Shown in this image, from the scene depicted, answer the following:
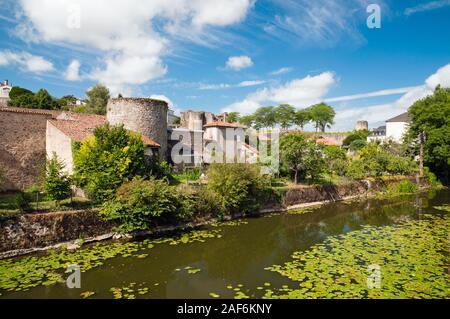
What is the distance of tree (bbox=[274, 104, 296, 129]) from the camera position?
77750mm

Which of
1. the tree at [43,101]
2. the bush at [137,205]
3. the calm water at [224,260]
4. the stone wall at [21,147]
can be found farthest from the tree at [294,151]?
the tree at [43,101]

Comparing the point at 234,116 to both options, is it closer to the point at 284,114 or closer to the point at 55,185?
the point at 284,114

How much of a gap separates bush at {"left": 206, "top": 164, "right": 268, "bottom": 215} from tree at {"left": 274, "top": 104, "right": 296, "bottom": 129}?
190 ft

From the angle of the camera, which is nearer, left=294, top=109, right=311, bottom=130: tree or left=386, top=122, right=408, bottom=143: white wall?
left=386, top=122, right=408, bottom=143: white wall

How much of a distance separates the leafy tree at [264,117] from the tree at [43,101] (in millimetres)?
46761

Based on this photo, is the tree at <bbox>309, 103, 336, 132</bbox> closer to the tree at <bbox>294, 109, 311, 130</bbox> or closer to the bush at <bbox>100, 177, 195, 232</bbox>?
the tree at <bbox>294, 109, 311, 130</bbox>

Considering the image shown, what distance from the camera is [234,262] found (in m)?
13.3

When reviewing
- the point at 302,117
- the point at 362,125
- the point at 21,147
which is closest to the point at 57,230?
the point at 21,147

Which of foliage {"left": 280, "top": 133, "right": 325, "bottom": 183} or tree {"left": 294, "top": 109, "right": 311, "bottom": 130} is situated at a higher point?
tree {"left": 294, "top": 109, "right": 311, "bottom": 130}

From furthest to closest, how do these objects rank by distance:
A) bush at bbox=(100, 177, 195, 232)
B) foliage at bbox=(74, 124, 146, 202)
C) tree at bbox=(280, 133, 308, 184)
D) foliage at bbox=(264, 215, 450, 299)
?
tree at bbox=(280, 133, 308, 184)
foliage at bbox=(74, 124, 146, 202)
bush at bbox=(100, 177, 195, 232)
foliage at bbox=(264, 215, 450, 299)

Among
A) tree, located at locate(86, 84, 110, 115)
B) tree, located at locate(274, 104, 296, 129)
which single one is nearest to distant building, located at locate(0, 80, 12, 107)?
tree, located at locate(86, 84, 110, 115)

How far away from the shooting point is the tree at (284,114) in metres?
77.8

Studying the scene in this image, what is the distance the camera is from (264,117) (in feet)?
262

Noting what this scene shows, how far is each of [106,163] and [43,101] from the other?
40269 millimetres
